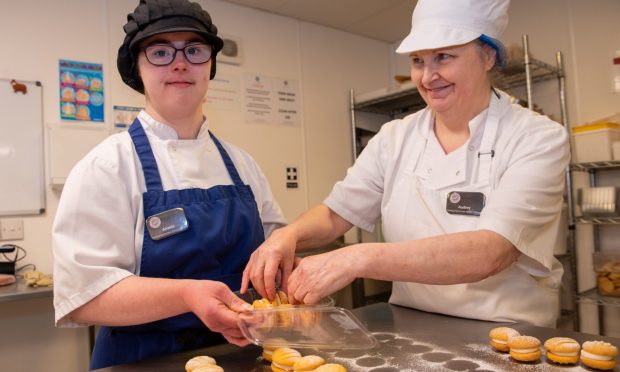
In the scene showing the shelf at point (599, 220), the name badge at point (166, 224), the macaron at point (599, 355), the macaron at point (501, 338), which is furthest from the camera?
the shelf at point (599, 220)

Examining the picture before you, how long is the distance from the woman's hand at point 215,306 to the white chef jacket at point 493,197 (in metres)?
0.55

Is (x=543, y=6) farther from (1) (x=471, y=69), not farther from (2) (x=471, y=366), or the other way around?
(2) (x=471, y=366)

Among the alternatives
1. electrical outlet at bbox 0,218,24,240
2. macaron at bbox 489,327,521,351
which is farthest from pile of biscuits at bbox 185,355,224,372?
electrical outlet at bbox 0,218,24,240

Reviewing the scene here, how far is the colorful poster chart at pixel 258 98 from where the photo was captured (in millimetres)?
3299

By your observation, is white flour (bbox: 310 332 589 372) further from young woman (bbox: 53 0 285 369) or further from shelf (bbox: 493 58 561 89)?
shelf (bbox: 493 58 561 89)

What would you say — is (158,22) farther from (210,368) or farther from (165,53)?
(210,368)

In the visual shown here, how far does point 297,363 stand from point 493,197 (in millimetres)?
579

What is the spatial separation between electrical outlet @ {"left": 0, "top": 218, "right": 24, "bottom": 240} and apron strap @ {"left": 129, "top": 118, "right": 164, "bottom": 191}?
5.85ft

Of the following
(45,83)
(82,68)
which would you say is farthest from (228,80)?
(45,83)

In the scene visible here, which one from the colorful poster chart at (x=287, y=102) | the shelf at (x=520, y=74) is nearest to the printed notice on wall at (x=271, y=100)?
the colorful poster chart at (x=287, y=102)

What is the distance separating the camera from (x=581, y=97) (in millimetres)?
2867

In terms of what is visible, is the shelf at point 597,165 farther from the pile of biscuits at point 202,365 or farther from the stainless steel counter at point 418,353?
the pile of biscuits at point 202,365

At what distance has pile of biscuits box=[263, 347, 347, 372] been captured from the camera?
0.81 m

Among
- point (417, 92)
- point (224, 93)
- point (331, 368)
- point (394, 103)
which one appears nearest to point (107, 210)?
point (331, 368)
